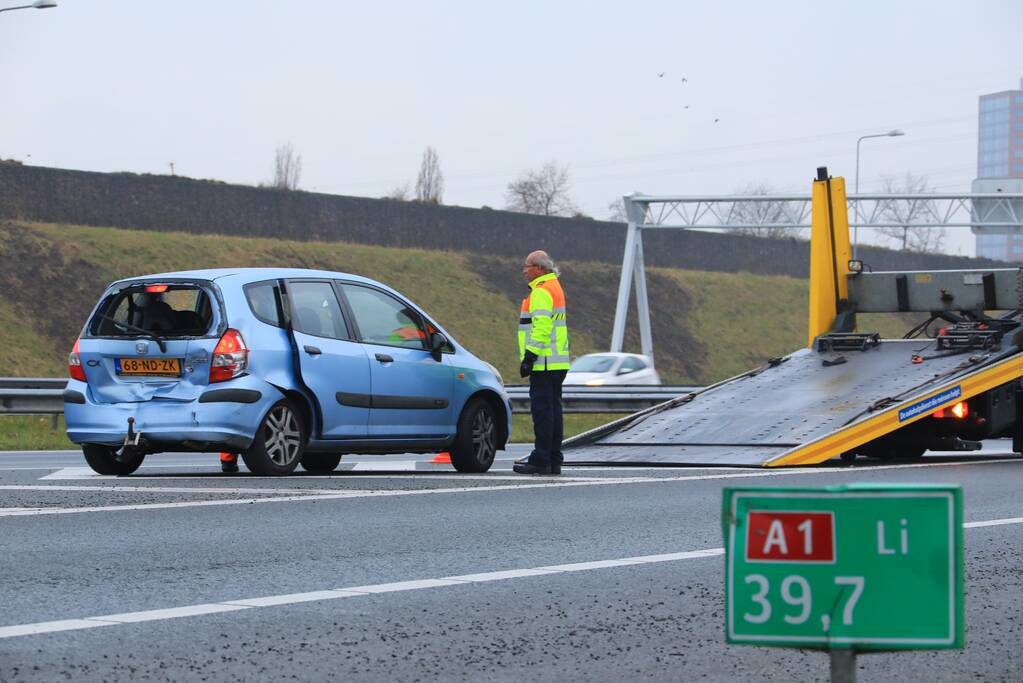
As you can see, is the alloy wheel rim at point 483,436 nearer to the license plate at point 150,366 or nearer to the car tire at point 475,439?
the car tire at point 475,439

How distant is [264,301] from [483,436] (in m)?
2.35

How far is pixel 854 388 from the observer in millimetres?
15961

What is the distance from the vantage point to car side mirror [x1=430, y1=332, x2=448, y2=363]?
13.7m

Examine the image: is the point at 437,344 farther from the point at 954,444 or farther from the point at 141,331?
the point at 954,444

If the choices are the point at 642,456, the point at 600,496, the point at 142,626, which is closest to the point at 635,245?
the point at 642,456

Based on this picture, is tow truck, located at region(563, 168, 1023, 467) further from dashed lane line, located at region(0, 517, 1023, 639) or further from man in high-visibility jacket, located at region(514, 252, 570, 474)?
dashed lane line, located at region(0, 517, 1023, 639)

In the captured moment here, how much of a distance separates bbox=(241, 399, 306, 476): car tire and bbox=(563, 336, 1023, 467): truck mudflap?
3.22 m

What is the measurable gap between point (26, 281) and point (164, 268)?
7.08 metres

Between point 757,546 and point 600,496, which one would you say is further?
point 600,496

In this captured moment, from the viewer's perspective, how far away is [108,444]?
12.4 metres

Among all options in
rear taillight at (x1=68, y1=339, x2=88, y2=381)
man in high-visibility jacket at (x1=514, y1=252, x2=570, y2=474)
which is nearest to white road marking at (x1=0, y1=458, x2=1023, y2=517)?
man in high-visibility jacket at (x1=514, y1=252, x2=570, y2=474)

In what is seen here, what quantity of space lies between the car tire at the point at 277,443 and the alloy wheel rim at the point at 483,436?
6.01 ft

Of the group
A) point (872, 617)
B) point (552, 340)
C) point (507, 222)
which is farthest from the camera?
point (507, 222)

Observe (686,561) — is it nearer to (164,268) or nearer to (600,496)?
(600,496)
